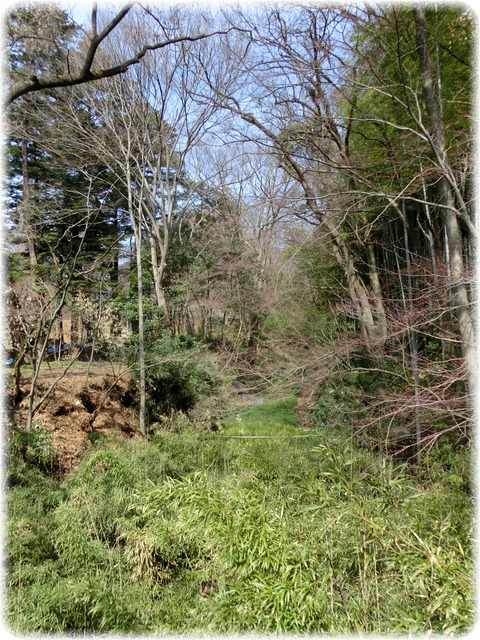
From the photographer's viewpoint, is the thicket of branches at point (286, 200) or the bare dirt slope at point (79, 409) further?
the bare dirt slope at point (79, 409)

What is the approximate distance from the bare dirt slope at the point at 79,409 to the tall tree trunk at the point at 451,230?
154 inches

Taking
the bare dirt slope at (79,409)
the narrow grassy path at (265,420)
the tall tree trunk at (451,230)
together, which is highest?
the tall tree trunk at (451,230)

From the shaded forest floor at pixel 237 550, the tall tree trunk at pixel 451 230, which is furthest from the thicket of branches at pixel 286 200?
the shaded forest floor at pixel 237 550

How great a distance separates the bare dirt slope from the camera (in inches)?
193

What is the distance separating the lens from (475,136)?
315 centimetres

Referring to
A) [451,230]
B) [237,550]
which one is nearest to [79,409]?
[237,550]

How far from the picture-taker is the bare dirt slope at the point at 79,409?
4.90 meters

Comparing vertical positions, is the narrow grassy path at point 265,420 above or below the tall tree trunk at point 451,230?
below

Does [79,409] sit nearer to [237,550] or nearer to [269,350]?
[269,350]

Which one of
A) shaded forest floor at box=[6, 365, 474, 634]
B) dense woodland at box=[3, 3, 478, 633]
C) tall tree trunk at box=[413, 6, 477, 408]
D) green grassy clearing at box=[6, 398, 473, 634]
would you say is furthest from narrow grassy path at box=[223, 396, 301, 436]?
tall tree trunk at box=[413, 6, 477, 408]

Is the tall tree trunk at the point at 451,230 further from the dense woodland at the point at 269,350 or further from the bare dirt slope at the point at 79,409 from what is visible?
the bare dirt slope at the point at 79,409

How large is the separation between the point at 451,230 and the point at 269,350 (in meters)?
4.31

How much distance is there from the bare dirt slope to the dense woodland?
0.23ft

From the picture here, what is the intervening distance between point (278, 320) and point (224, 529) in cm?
645
